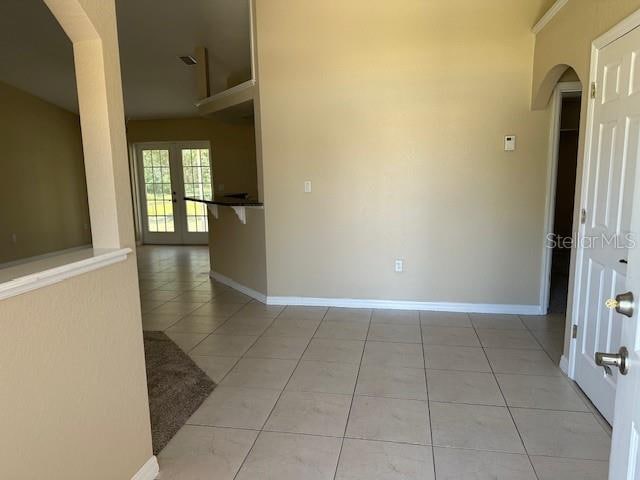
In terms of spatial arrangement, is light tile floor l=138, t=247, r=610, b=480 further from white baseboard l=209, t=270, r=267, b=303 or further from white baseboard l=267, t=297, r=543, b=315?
white baseboard l=209, t=270, r=267, b=303

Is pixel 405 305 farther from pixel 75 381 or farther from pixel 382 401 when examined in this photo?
pixel 75 381

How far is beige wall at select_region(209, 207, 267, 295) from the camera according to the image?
428 cm

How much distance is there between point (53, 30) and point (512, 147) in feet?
15.9

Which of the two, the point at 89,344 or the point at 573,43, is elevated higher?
the point at 573,43

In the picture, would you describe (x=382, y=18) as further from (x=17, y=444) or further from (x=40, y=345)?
(x=17, y=444)

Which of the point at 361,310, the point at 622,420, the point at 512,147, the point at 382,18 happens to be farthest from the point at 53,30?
the point at 622,420

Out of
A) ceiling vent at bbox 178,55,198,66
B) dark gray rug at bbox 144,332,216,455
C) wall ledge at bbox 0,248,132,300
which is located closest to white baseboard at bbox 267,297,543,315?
dark gray rug at bbox 144,332,216,455

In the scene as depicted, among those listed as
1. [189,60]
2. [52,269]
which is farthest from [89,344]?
[189,60]

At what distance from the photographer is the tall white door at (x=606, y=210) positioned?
1.99m

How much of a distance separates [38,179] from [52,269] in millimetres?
6394

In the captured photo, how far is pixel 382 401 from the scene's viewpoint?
7.79ft

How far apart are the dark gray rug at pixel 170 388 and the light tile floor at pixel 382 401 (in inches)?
2.7

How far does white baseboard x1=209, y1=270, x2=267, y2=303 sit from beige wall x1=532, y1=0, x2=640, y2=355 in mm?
2754

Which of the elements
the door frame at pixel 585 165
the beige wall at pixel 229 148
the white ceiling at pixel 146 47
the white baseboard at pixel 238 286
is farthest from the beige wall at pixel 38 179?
the door frame at pixel 585 165
